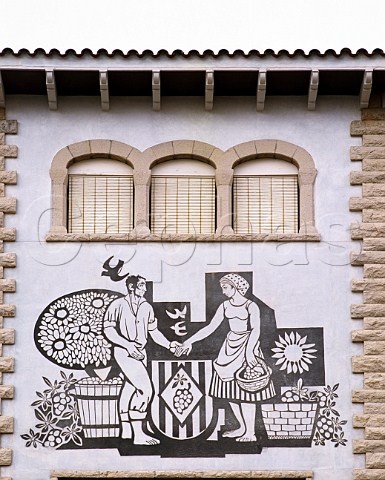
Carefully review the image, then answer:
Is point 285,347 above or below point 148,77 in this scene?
below

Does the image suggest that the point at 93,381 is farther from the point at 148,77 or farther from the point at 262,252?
the point at 148,77

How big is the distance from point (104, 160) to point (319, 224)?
3.39 metres

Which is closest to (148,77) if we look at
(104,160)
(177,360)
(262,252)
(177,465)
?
(104,160)

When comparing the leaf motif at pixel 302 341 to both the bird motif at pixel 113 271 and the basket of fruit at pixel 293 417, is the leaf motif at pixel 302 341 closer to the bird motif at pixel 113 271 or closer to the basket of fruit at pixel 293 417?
the basket of fruit at pixel 293 417

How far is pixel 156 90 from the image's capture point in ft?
61.6

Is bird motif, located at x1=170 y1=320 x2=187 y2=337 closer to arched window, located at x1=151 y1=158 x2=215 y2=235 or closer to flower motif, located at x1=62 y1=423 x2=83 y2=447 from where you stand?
arched window, located at x1=151 y1=158 x2=215 y2=235

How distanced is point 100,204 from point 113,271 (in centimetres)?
112

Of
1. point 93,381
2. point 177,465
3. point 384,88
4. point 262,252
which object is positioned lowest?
point 177,465

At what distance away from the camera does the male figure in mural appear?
1756cm

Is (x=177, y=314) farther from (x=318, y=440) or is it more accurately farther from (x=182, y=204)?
(x=318, y=440)

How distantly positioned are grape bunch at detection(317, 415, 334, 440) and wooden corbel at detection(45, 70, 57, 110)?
618 centimetres

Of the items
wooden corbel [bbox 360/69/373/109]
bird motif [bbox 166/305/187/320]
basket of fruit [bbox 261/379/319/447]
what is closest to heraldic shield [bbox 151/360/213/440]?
bird motif [bbox 166/305/187/320]

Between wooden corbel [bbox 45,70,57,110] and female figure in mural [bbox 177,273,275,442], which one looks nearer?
female figure in mural [bbox 177,273,275,442]

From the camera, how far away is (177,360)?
1783 cm
